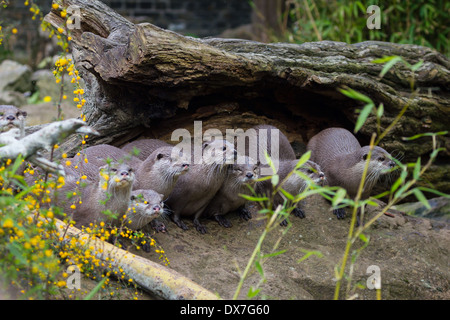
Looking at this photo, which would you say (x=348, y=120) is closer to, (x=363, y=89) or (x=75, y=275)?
(x=363, y=89)

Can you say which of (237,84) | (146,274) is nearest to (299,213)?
(237,84)

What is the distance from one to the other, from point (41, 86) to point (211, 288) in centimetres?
586

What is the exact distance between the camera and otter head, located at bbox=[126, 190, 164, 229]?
2934 millimetres

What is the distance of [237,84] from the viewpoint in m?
3.79

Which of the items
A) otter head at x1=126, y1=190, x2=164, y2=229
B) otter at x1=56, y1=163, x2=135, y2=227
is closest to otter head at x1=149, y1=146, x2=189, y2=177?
otter head at x1=126, y1=190, x2=164, y2=229

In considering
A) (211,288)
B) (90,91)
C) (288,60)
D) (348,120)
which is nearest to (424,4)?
(348,120)

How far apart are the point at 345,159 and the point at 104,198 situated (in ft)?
6.33

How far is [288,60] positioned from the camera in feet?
12.7

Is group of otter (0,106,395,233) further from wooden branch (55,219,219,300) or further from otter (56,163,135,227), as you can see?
wooden branch (55,219,219,300)

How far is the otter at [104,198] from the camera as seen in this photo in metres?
2.80

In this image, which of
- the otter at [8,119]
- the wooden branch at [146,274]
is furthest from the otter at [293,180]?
the otter at [8,119]

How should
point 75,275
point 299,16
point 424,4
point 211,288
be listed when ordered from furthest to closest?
1. point 299,16
2. point 424,4
3. point 211,288
4. point 75,275

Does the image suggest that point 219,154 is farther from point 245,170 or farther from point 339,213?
point 339,213

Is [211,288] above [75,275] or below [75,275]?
below
